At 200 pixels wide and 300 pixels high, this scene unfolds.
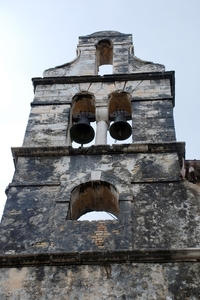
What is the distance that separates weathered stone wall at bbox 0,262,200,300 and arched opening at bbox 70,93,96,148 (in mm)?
3384

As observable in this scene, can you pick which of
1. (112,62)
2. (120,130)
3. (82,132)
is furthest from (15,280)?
(112,62)

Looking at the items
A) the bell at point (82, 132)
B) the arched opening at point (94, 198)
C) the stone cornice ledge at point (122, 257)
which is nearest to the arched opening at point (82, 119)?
the bell at point (82, 132)

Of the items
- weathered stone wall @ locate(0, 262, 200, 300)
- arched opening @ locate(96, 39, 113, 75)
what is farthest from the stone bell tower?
arched opening @ locate(96, 39, 113, 75)

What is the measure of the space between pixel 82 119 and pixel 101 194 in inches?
75.9

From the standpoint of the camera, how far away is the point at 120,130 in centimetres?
978

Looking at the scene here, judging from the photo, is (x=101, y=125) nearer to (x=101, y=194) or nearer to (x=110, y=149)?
(x=110, y=149)

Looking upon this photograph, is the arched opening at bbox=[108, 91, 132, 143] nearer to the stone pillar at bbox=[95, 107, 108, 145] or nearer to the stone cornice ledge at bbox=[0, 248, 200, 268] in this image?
the stone pillar at bbox=[95, 107, 108, 145]

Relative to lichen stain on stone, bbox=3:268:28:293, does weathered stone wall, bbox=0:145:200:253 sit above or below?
above

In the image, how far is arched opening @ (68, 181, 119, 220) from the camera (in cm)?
830

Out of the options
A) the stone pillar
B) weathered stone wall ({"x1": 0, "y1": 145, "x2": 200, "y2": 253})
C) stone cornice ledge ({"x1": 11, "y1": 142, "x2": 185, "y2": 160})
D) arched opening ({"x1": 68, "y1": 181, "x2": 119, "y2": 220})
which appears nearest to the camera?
weathered stone wall ({"x1": 0, "y1": 145, "x2": 200, "y2": 253})

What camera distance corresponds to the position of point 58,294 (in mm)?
6461

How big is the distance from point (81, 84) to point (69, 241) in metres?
4.43

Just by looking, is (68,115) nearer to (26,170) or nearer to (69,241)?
(26,170)

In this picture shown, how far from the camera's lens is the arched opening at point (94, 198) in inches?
327
